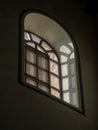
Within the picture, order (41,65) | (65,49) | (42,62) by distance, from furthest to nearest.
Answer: (65,49)
(42,62)
(41,65)

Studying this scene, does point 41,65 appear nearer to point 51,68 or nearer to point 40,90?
point 51,68

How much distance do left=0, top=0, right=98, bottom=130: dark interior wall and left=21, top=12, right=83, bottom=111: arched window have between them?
16 cm

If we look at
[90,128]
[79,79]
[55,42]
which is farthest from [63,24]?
[90,128]

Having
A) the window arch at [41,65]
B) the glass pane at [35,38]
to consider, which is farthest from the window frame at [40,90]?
the glass pane at [35,38]

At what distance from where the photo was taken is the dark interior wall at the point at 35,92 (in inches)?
235

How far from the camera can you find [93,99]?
25.9ft

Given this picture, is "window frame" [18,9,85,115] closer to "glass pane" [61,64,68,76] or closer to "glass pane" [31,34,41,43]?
"glass pane" [61,64,68,76]

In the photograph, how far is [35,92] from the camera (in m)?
6.44

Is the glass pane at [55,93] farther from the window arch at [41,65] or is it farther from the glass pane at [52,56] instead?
the glass pane at [52,56]

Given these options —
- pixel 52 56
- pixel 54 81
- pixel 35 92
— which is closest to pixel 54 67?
pixel 52 56

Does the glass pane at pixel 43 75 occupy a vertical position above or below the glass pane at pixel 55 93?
above

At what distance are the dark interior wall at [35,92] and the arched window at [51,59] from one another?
158 millimetres

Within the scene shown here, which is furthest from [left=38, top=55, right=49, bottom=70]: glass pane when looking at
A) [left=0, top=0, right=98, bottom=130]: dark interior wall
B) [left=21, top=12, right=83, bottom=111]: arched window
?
[left=0, top=0, right=98, bottom=130]: dark interior wall

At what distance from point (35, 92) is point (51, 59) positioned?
5.86ft
